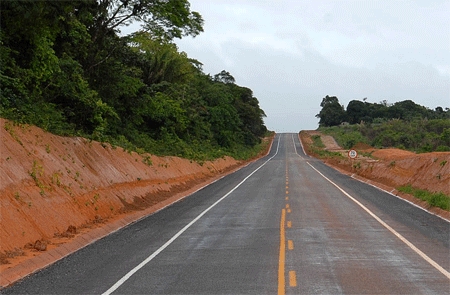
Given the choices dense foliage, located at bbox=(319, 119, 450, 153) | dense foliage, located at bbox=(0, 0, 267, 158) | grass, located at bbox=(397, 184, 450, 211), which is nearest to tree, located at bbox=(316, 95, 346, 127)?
dense foliage, located at bbox=(319, 119, 450, 153)

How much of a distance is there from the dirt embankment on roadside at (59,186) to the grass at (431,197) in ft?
40.0

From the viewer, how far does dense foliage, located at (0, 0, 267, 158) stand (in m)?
18.8

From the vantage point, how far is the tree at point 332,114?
175 meters

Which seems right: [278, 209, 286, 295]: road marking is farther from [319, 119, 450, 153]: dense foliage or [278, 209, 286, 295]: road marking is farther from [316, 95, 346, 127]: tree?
[316, 95, 346, 127]: tree

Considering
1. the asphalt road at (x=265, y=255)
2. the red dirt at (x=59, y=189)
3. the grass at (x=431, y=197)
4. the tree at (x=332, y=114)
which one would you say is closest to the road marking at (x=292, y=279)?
the asphalt road at (x=265, y=255)

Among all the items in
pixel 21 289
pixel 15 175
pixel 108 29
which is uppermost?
pixel 108 29

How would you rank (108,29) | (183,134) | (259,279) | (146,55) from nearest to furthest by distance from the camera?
(259,279)
(108,29)
(146,55)
(183,134)

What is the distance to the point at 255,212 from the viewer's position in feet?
65.7

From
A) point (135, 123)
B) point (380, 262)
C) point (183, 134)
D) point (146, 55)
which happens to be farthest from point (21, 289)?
point (183, 134)

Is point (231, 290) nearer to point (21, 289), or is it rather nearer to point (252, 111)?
point (21, 289)

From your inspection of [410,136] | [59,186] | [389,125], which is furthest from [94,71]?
[389,125]

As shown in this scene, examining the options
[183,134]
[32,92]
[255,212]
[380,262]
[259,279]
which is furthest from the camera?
[183,134]

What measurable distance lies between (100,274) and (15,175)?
19.2 feet

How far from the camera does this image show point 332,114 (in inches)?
6949
